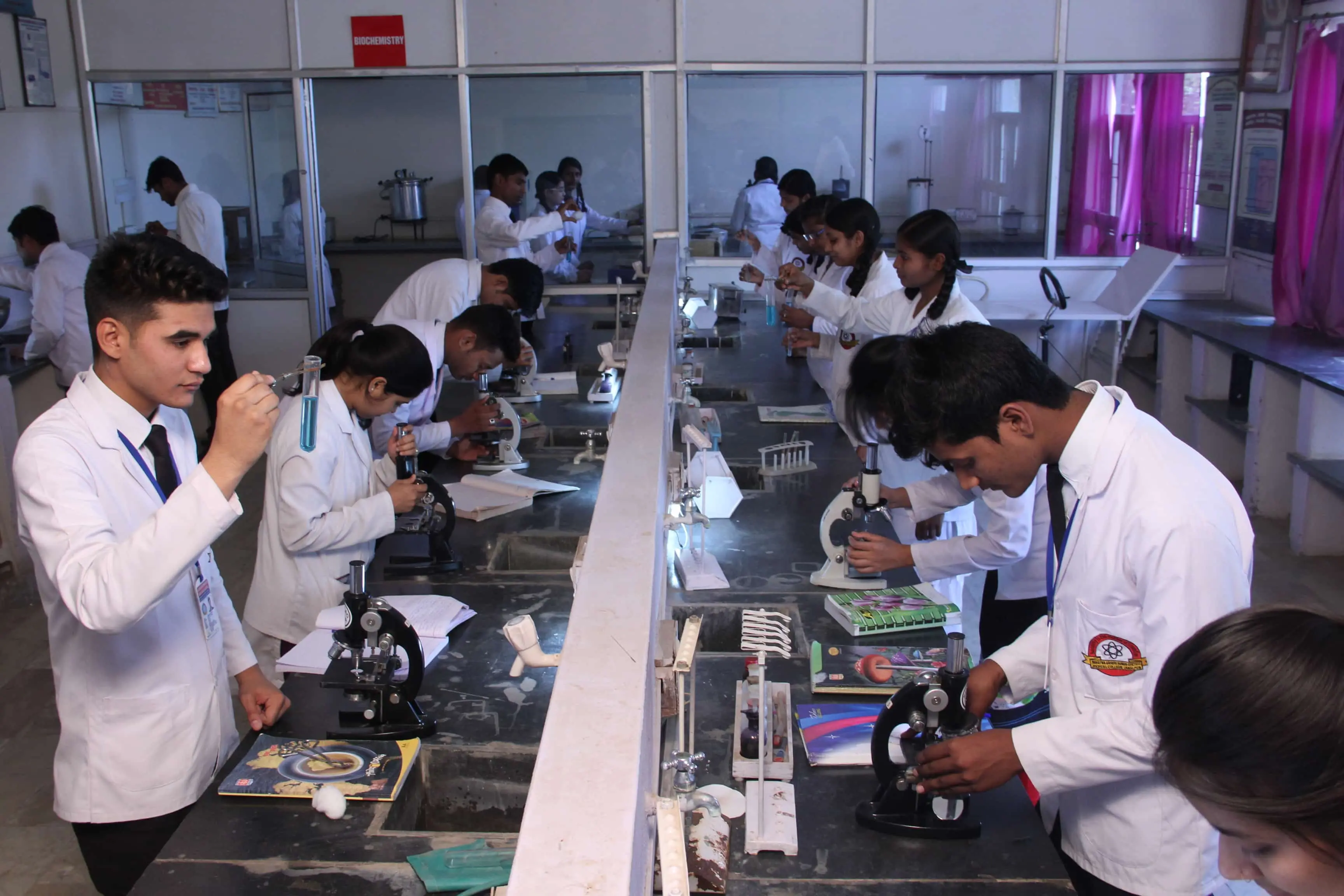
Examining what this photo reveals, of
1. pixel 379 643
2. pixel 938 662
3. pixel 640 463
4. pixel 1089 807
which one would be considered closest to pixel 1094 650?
pixel 1089 807

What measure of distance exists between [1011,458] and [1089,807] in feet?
1.75

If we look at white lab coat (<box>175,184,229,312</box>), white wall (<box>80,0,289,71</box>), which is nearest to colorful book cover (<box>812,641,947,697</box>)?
white lab coat (<box>175,184,229,312</box>)

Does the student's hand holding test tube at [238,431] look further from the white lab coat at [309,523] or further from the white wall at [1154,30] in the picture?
the white wall at [1154,30]

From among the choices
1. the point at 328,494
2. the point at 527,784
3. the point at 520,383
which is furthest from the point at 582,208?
the point at 527,784

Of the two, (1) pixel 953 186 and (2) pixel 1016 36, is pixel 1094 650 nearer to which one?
(2) pixel 1016 36

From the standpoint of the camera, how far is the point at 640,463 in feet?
5.65

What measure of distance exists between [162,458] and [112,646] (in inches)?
11.9

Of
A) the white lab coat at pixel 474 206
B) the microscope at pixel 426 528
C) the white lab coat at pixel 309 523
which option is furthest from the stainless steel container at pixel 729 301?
the white lab coat at pixel 309 523

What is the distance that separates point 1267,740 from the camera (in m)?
0.89

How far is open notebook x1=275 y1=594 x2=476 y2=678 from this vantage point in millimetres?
2176

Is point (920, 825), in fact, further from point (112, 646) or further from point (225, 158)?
point (225, 158)

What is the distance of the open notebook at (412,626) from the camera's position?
7.14 ft

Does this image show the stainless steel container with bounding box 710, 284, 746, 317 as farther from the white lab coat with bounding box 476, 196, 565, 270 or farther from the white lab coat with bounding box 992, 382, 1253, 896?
the white lab coat with bounding box 992, 382, 1253, 896

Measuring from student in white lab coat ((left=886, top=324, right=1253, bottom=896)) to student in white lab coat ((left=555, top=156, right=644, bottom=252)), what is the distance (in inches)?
203
